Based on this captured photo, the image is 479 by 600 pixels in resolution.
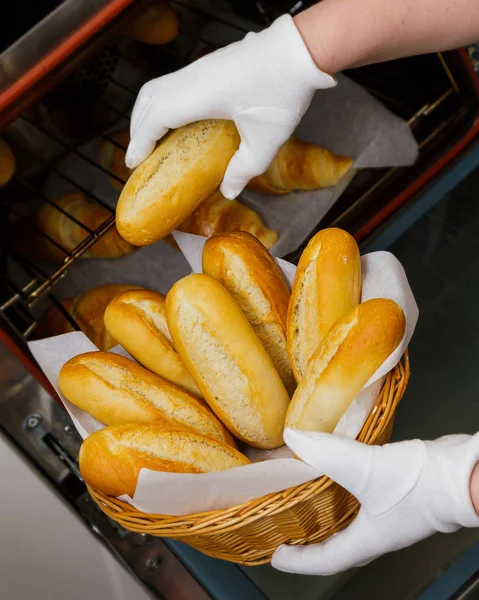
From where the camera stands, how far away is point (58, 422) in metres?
0.99

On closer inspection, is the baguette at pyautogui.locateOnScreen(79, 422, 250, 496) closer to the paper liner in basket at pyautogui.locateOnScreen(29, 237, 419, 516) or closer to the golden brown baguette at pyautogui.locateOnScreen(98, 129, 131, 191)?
the paper liner in basket at pyautogui.locateOnScreen(29, 237, 419, 516)

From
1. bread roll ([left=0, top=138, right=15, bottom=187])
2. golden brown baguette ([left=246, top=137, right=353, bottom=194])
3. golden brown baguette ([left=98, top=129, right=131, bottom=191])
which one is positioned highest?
bread roll ([left=0, top=138, right=15, bottom=187])

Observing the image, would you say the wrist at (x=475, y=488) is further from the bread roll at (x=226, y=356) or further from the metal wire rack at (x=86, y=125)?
the metal wire rack at (x=86, y=125)

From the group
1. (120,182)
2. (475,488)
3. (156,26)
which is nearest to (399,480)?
(475,488)

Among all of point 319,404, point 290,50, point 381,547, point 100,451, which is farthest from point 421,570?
point 290,50

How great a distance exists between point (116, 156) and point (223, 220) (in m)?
0.22

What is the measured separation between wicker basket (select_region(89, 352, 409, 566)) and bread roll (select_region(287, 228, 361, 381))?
0.10 metres

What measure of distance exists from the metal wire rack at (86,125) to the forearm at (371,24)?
35 centimetres

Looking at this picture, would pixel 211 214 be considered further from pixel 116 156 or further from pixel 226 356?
pixel 226 356

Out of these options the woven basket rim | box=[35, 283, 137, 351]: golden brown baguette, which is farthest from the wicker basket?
box=[35, 283, 137, 351]: golden brown baguette

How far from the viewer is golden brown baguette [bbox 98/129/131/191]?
120 centimetres

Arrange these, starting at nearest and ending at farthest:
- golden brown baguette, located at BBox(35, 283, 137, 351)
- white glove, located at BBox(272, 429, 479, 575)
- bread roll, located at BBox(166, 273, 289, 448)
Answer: white glove, located at BBox(272, 429, 479, 575) < bread roll, located at BBox(166, 273, 289, 448) < golden brown baguette, located at BBox(35, 283, 137, 351)

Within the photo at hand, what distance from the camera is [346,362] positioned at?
2.43 feet

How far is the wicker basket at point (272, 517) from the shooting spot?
28.3 inches
